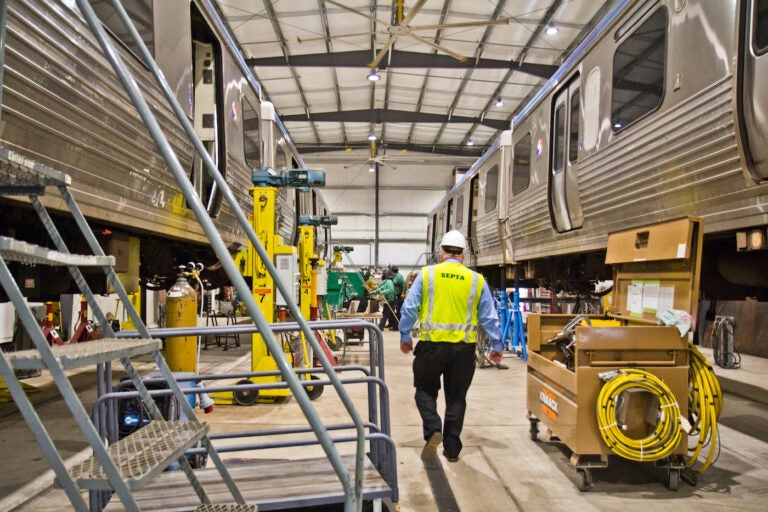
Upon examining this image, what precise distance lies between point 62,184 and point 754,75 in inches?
137

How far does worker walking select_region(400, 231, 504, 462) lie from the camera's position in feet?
12.4

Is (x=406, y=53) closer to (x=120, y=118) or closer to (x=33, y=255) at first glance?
(x=120, y=118)

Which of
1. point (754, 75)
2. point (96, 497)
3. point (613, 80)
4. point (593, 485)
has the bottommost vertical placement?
point (593, 485)

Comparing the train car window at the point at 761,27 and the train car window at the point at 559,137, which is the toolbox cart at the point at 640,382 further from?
the train car window at the point at 559,137

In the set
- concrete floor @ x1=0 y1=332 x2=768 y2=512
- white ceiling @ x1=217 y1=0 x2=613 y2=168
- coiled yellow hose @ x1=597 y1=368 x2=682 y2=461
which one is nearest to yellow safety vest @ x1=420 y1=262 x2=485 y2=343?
concrete floor @ x1=0 y1=332 x2=768 y2=512

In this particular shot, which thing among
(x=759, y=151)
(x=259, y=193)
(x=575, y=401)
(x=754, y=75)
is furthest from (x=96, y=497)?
(x=754, y=75)

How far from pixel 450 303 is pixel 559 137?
3.50 metres

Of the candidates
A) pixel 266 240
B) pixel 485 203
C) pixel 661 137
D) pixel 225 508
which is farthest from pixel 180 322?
pixel 485 203

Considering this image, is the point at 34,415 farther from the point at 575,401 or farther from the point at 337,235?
the point at 337,235

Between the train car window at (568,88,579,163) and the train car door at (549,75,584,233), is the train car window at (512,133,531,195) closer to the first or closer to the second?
the train car door at (549,75,584,233)

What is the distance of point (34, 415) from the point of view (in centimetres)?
129

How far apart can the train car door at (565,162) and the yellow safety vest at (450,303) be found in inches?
85.1

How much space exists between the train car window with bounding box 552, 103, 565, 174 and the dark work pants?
316 centimetres

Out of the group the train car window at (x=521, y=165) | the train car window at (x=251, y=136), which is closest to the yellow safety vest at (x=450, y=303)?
the train car window at (x=251, y=136)
